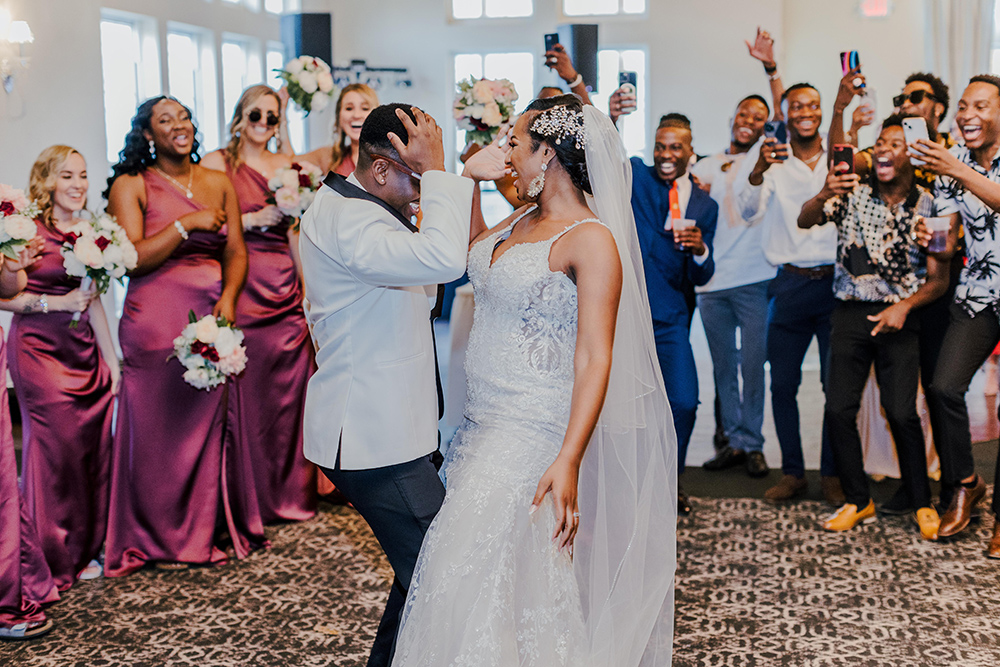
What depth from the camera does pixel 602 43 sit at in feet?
46.8

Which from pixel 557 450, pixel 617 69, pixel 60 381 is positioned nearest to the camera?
pixel 557 450

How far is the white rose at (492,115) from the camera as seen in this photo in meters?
4.58

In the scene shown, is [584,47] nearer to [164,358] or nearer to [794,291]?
[794,291]

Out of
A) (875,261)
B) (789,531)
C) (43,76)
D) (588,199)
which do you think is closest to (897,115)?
(875,261)

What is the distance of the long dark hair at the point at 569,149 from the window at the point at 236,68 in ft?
34.3

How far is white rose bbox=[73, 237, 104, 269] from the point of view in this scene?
375 cm

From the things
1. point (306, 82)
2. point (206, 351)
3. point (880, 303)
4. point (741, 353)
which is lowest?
point (741, 353)

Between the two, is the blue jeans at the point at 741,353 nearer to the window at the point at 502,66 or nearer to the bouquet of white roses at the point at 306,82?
the bouquet of white roses at the point at 306,82

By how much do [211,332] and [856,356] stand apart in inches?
114

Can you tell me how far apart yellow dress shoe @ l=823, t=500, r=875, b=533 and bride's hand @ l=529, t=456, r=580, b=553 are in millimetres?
2660

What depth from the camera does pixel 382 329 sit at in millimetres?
2344

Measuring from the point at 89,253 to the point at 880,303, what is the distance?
3.39 m

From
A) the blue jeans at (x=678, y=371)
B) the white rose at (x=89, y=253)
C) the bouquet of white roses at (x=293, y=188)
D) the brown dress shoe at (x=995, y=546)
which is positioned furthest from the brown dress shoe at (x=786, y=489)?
the white rose at (x=89, y=253)

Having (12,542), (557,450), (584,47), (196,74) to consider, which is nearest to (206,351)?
(12,542)
